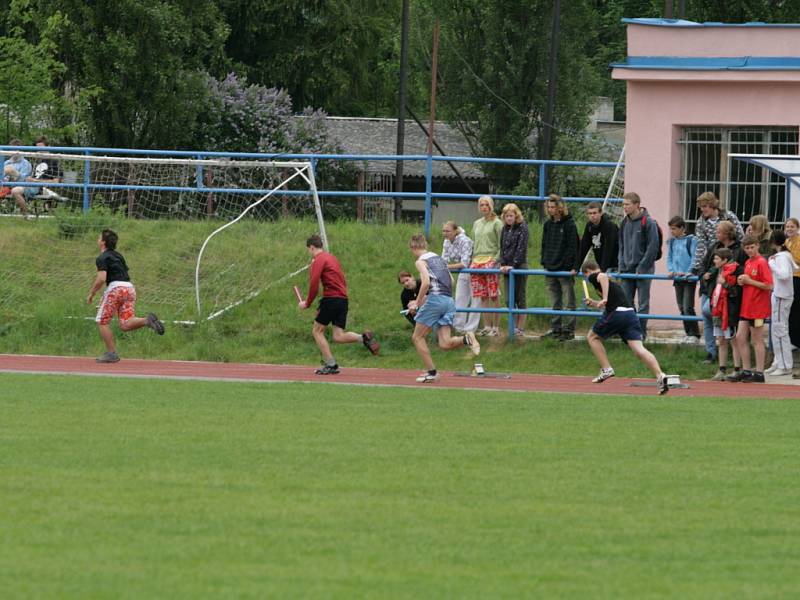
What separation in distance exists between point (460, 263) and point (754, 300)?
4791 millimetres

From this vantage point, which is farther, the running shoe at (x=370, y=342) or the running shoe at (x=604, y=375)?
the running shoe at (x=370, y=342)

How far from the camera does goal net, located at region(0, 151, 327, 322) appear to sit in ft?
82.4

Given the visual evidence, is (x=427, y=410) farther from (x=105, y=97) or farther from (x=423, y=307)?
(x=105, y=97)

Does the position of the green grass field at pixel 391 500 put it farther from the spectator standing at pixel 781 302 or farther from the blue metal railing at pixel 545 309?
the blue metal railing at pixel 545 309

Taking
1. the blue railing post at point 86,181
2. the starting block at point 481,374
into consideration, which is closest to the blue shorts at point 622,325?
the starting block at point 481,374

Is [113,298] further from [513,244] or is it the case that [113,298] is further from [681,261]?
[681,261]

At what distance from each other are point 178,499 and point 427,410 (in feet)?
18.9

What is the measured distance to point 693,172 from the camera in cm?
2347

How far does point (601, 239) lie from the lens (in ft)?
72.3

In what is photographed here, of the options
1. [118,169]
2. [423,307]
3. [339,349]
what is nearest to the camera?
[423,307]

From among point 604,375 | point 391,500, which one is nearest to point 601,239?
point 604,375

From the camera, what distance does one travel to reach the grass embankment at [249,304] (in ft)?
73.5

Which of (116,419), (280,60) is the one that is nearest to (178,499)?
(116,419)

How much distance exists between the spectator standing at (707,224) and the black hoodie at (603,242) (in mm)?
1339
